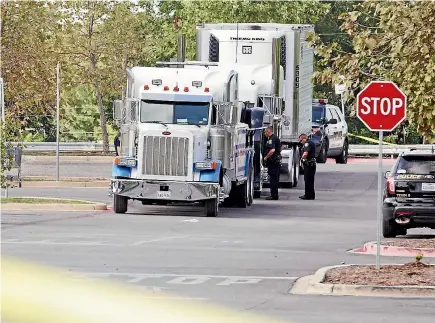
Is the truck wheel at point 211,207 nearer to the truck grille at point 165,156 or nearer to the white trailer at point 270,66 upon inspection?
the truck grille at point 165,156

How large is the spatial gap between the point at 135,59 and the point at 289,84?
28006mm

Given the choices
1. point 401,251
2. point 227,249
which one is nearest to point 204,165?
point 227,249

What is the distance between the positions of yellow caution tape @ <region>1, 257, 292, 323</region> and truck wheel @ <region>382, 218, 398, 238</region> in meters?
8.43

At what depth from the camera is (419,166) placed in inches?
1012

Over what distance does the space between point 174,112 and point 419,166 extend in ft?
26.5

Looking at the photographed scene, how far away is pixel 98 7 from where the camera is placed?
66.9m

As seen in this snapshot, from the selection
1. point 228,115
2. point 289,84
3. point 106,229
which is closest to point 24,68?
point 289,84

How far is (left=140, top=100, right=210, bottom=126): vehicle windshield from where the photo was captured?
32344 millimetres

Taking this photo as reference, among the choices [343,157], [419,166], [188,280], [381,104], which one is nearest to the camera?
[188,280]

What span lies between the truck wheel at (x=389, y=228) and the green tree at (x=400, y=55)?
2318mm

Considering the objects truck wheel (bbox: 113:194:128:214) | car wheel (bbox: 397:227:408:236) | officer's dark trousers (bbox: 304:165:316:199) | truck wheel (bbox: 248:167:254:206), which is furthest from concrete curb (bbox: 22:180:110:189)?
car wheel (bbox: 397:227:408:236)

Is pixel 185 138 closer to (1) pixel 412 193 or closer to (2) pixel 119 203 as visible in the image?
(2) pixel 119 203

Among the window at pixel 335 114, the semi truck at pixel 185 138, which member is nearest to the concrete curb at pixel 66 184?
the semi truck at pixel 185 138

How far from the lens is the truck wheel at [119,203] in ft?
106
